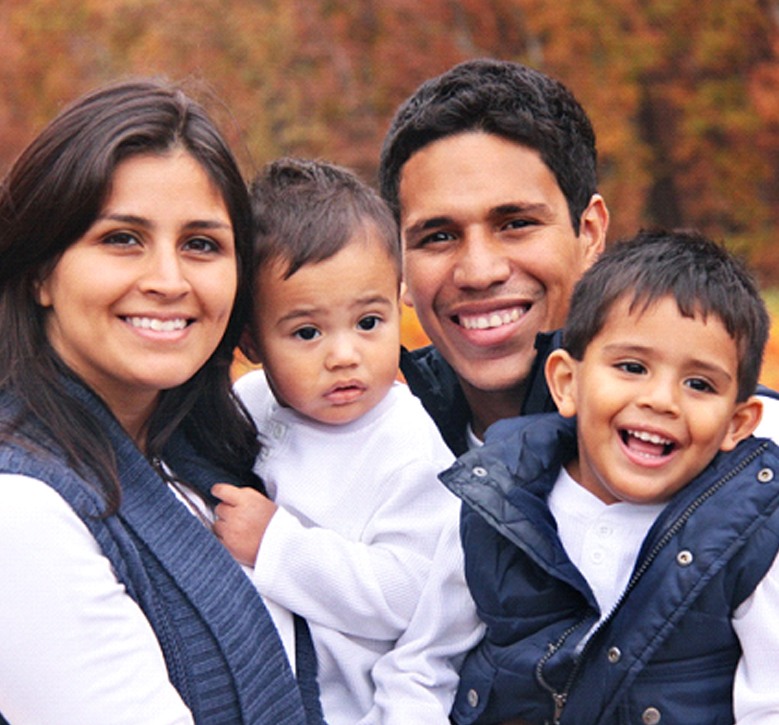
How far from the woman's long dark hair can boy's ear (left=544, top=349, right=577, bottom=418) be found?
2.50 feet

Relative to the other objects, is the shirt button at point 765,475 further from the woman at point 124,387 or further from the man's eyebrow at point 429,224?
the man's eyebrow at point 429,224

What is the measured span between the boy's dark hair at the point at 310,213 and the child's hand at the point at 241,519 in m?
0.51

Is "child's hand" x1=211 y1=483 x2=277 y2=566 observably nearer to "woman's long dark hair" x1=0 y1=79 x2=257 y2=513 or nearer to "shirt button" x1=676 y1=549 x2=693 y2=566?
"woman's long dark hair" x1=0 y1=79 x2=257 y2=513

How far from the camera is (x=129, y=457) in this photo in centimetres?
274

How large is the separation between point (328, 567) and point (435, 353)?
1.27 meters

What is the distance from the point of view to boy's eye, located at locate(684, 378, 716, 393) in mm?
2744

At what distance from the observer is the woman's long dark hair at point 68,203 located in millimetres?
2650

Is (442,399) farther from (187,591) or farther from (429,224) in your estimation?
(187,591)

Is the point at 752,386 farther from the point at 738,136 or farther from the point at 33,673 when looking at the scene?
the point at 738,136

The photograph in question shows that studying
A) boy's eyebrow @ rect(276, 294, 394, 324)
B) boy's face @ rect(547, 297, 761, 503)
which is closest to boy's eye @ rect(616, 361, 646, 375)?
boy's face @ rect(547, 297, 761, 503)

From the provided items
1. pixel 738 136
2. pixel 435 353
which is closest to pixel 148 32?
pixel 738 136

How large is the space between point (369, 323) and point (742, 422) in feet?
2.94

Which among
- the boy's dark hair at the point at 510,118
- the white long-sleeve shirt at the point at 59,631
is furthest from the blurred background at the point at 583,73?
the white long-sleeve shirt at the point at 59,631

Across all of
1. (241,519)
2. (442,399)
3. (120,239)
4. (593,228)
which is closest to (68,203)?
(120,239)
